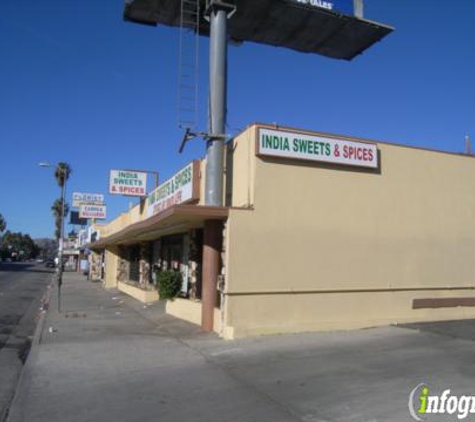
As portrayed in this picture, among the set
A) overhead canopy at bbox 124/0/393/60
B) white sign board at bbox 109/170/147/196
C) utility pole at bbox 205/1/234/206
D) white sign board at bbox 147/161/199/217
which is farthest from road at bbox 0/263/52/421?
overhead canopy at bbox 124/0/393/60

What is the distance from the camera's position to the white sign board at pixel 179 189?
55.3 ft

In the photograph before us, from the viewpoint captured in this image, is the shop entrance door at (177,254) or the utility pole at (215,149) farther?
the shop entrance door at (177,254)

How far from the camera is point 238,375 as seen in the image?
908 centimetres

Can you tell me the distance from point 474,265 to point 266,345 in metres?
7.63

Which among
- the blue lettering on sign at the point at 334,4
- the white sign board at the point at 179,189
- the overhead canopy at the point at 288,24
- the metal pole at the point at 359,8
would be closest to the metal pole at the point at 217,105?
the overhead canopy at the point at 288,24

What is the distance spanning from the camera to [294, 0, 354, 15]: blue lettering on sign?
16719mm

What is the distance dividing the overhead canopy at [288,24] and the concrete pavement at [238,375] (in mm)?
9055

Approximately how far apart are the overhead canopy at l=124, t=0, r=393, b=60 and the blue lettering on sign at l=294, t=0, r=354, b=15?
0.11 meters

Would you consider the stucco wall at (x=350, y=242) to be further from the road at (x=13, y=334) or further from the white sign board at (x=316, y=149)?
the road at (x=13, y=334)

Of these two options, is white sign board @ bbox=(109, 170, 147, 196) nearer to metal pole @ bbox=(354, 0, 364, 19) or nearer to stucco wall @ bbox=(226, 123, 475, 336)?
metal pole @ bbox=(354, 0, 364, 19)

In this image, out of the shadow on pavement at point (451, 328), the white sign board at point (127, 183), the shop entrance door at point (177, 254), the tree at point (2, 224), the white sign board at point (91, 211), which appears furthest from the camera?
the tree at point (2, 224)

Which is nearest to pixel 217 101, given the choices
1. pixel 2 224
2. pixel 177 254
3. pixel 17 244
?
pixel 177 254

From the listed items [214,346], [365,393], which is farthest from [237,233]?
[365,393]

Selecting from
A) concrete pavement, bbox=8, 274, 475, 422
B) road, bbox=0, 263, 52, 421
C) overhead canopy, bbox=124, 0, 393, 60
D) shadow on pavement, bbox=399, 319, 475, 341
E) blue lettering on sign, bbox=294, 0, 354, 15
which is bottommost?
road, bbox=0, 263, 52, 421
